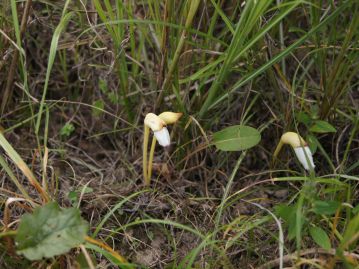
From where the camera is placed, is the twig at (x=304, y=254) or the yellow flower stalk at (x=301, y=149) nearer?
the twig at (x=304, y=254)

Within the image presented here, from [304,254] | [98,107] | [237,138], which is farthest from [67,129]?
[304,254]

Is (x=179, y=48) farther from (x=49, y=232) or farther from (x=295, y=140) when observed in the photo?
(x=49, y=232)

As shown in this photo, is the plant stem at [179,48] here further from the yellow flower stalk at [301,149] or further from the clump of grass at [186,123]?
the yellow flower stalk at [301,149]

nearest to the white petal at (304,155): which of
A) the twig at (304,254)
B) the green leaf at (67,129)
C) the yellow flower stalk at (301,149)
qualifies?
the yellow flower stalk at (301,149)

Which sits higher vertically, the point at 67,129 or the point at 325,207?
the point at 325,207

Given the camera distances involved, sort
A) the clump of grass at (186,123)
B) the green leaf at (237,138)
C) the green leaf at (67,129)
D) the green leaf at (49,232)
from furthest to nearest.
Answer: the green leaf at (67,129) < the green leaf at (237,138) < the clump of grass at (186,123) < the green leaf at (49,232)

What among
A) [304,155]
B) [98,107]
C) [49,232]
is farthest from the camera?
[98,107]
